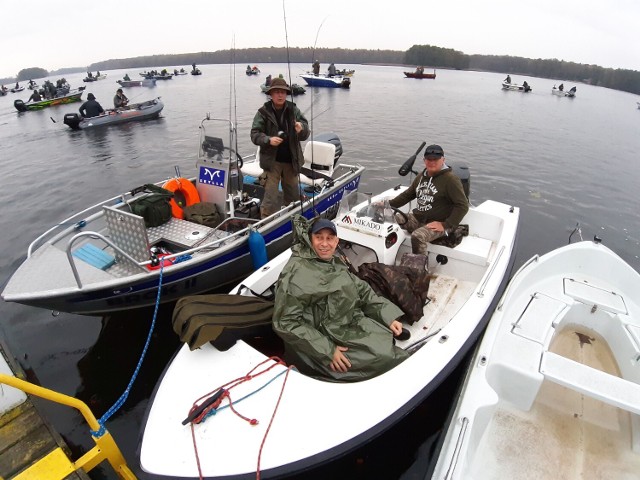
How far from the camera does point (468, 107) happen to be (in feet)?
89.0

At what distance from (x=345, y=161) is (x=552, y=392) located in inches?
459

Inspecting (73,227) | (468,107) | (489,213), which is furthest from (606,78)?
(73,227)

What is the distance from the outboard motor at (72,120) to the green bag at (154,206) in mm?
17439

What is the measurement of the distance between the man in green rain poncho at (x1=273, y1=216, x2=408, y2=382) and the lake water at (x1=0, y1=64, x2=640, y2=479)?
703 mm

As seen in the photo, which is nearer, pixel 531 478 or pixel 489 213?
pixel 531 478

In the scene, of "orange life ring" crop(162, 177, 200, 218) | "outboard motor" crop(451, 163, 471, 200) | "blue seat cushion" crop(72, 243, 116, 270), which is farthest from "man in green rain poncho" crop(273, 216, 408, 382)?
"outboard motor" crop(451, 163, 471, 200)

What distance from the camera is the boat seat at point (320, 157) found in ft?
24.6

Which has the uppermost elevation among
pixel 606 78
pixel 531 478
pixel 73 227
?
pixel 606 78

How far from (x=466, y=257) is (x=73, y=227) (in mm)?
5667

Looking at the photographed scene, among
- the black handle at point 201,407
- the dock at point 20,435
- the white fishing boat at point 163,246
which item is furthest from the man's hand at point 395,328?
the dock at point 20,435

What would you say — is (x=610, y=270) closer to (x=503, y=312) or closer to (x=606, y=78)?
(x=503, y=312)

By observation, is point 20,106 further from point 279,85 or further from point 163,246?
point 279,85

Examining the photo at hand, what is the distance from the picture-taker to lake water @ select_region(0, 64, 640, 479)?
13.7 feet

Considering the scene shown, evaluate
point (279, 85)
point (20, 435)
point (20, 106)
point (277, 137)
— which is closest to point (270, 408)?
point (20, 435)
